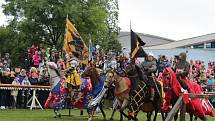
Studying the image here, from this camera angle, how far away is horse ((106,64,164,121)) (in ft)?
52.0

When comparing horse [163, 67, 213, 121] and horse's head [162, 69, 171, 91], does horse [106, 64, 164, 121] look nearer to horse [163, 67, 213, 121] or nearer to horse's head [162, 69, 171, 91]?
horse's head [162, 69, 171, 91]

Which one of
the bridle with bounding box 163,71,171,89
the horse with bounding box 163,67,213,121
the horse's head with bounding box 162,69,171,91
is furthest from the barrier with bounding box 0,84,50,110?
the horse with bounding box 163,67,213,121

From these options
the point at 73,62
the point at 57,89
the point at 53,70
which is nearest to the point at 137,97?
the point at 73,62

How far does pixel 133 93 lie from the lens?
15.8m

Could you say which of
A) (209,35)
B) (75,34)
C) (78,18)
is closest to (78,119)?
(75,34)

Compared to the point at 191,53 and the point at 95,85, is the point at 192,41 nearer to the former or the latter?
the point at 191,53

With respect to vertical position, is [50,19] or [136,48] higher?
[50,19]

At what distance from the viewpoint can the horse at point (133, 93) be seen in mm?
15852

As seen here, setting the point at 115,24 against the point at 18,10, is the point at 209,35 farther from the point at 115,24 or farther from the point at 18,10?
the point at 18,10

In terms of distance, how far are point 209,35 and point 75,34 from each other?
43044 millimetres

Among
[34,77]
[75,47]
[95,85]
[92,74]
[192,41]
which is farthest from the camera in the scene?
[192,41]

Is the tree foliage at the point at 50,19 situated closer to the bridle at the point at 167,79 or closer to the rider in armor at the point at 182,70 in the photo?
the bridle at the point at 167,79

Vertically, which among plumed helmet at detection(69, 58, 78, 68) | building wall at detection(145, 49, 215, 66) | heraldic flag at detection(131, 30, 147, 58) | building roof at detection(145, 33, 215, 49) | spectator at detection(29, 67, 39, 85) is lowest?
spectator at detection(29, 67, 39, 85)

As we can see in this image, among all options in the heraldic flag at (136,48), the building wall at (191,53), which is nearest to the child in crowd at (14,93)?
the heraldic flag at (136,48)
